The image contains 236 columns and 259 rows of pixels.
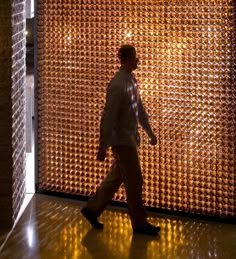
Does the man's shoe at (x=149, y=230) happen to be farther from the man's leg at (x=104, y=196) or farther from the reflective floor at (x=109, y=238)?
the man's leg at (x=104, y=196)

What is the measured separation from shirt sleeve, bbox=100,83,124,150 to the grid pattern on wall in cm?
78

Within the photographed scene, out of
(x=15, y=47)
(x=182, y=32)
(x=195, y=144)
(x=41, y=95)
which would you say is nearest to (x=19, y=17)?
(x=15, y=47)

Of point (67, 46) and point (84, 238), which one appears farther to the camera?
point (67, 46)

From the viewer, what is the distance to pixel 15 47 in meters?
6.90

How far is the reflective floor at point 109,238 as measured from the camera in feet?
20.4

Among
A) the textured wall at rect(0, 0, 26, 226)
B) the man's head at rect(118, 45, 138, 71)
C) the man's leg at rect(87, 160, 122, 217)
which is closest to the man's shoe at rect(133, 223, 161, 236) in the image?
the man's leg at rect(87, 160, 122, 217)

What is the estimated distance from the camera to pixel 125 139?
21.2 feet

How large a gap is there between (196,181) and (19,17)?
214 cm

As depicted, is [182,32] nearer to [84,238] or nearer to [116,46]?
[116,46]

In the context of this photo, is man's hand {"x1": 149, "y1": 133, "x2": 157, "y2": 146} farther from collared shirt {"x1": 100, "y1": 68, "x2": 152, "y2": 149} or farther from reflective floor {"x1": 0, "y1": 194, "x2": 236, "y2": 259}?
reflective floor {"x1": 0, "y1": 194, "x2": 236, "y2": 259}

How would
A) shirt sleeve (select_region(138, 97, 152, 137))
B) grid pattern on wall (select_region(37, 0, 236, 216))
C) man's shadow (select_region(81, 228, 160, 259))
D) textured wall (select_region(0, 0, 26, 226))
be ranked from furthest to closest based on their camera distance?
grid pattern on wall (select_region(37, 0, 236, 216)) < shirt sleeve (select_region(138, 97, 152, 137)) < textured wall (select_region(0, 0, 26, 226)) < man's shadow (select_region(81, 228, 160, 259))

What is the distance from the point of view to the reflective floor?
623 cm

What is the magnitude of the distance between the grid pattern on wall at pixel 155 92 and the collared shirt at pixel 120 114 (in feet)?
1.98

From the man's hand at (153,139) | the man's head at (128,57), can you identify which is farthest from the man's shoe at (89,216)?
the man's head at (128,57)
